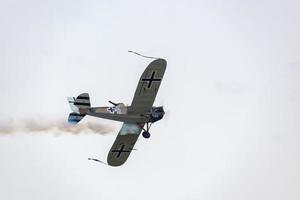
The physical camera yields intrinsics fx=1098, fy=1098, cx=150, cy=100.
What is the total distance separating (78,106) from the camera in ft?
204

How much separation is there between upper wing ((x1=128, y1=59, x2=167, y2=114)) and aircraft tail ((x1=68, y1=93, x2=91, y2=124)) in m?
2.60

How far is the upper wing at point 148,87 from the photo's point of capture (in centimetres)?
6009

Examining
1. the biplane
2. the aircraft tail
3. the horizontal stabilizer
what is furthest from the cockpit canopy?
the horizontal stabilizer

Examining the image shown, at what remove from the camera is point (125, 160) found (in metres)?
65.7

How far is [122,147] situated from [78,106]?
4.89 metres

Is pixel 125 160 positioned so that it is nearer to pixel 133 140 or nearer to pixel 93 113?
pixel 133 140

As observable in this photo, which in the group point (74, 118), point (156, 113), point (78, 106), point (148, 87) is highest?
point (148, 87)

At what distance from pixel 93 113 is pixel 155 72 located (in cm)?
432

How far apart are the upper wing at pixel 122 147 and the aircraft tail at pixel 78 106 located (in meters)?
3.56

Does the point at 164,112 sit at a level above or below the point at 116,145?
above

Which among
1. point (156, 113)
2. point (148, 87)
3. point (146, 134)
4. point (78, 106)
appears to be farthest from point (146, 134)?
point (78, 106)

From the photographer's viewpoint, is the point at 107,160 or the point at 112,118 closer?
the point at 112,118

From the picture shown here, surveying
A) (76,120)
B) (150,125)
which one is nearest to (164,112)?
(150,125)

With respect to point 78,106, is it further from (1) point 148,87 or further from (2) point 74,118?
(1) point 148,87
